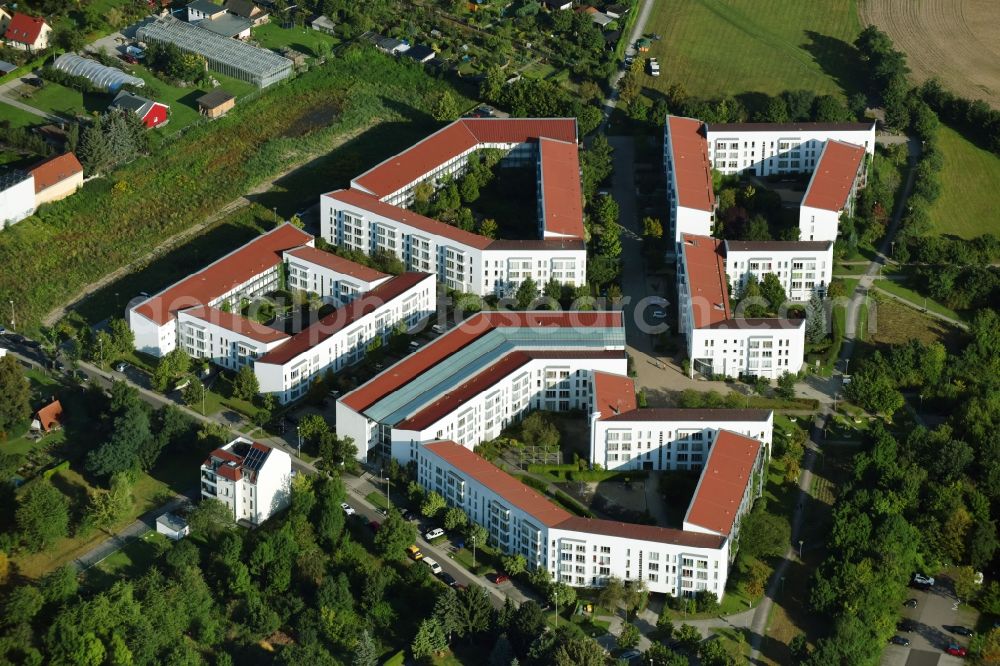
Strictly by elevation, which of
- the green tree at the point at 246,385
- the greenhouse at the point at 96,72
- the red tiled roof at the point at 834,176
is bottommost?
the green tree at the point at 246,385

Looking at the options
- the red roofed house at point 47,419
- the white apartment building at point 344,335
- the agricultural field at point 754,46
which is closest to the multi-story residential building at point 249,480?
the white apartment building at point 344,335

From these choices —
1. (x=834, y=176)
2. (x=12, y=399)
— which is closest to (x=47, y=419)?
(x=12, y=399)

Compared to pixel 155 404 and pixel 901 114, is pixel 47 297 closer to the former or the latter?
pixel 155 404

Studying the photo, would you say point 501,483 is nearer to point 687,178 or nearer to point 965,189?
point 687,178

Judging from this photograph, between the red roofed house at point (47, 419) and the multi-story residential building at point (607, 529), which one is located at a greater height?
the multi-story residential building at point (607, 529)

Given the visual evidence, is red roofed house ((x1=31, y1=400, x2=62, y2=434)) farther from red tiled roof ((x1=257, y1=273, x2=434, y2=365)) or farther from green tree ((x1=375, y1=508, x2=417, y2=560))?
green tree ((x1=375, y1=508, x2=417, y2=560))

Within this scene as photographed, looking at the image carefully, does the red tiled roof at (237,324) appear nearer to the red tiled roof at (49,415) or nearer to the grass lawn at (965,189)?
the red tiled roof at (49,415)

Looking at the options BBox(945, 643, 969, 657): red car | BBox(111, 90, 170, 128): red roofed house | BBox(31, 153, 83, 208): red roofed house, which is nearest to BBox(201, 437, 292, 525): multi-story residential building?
BBox(31, 153, 83, 208): red roofed house
